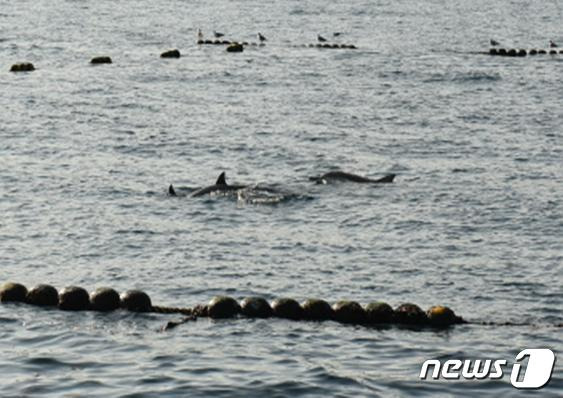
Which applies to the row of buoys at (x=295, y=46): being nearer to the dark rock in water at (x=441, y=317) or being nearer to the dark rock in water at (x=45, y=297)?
the dark rock in water at (x=45, y=297)

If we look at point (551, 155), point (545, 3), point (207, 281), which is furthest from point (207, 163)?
point (545, 3)

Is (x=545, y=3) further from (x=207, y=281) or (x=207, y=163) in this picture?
(x=207, y=281)

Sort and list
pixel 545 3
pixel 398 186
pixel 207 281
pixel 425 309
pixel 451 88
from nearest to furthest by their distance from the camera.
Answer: pixel 425 309, pixel 207 281, pixel 398 186, pixel 451 88, pixel 545 3

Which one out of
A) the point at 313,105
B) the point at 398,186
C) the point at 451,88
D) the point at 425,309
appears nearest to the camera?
the point at 425,309


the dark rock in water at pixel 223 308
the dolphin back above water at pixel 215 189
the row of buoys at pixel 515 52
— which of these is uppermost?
the row of buoys at pixel 515 52

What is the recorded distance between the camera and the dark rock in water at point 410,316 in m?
25.3

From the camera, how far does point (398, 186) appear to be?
39875 mm

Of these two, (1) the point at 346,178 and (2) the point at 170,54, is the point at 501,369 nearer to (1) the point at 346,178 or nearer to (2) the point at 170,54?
(1) the point at 346,178

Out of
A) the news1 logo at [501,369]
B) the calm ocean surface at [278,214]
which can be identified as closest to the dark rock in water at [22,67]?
the calm ocean surface at [278,214]

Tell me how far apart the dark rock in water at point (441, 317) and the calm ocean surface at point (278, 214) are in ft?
0.81

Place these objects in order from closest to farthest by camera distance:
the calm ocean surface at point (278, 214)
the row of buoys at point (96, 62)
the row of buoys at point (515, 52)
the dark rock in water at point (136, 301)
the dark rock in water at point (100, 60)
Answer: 1. the calm ocean surface at point (278, 214)
2. the dark rock in water at point (136, 301)
3. the row of buoys at point (96, 62)
4. the dark rock in water at point (100, 60)
5. the row of buoys at point (515, 52)

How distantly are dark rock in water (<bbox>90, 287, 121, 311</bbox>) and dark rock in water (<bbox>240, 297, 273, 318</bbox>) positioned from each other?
2.62 m

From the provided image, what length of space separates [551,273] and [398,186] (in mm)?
10731

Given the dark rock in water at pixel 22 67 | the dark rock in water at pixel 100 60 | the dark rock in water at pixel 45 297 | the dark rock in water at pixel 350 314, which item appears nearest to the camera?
the dark rock in water at pixel 350 314
